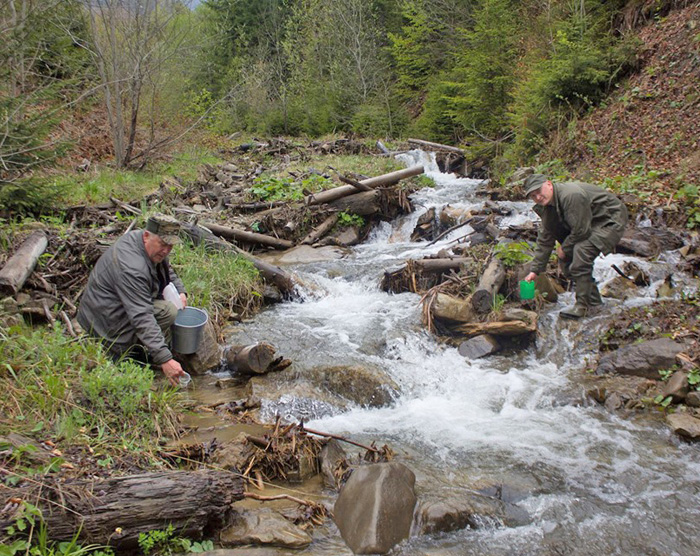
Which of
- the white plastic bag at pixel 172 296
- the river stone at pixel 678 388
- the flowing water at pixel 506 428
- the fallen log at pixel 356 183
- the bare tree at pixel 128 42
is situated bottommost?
A: the flowing water at pixel 506 428

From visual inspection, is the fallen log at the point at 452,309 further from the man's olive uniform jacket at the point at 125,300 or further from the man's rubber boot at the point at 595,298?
the man's olive uniform jacket at the point at 125,300

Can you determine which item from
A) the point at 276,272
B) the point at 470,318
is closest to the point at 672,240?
the point at 470,318

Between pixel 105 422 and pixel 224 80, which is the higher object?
pixel 224 80

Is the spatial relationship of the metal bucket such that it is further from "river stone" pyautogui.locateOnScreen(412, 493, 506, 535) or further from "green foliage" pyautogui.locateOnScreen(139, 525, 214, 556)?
"river stone" pyautogui.locateOnScreen(412, 493, 506, 535)


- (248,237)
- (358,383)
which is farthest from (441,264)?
(248,237)

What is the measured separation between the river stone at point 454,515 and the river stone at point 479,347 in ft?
8.29

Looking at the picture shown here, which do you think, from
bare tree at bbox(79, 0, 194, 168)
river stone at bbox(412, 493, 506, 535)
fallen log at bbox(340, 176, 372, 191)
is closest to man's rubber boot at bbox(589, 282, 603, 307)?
river stone at bbox(412, 493, 506, 535)

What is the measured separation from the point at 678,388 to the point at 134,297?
4.59 meters

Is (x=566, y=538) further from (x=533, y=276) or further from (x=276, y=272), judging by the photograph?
(x=276, y=272)

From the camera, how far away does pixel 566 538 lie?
Answer: 3217mm

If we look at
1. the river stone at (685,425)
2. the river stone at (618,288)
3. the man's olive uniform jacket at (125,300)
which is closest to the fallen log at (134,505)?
the man's olive uniform jacket at (125,300)

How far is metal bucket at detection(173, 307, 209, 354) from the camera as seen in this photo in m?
4.93

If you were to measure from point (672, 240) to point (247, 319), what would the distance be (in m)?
5.77

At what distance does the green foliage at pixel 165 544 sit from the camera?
2697 mm
